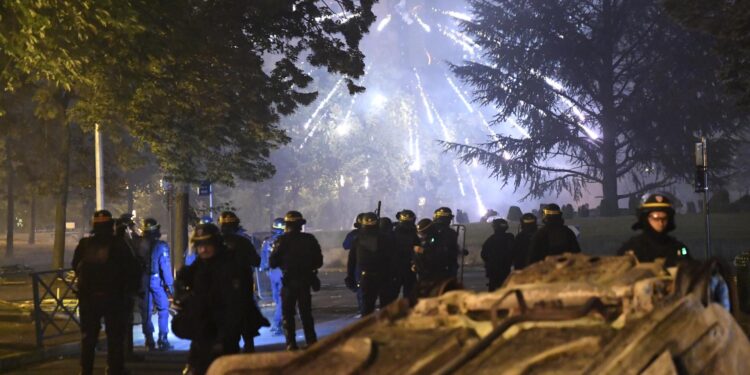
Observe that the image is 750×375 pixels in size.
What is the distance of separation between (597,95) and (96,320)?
4007 cm

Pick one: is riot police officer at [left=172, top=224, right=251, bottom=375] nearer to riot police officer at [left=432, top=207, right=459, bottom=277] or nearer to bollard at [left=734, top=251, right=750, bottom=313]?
riot police officer at [left=432, top=207, right=459, bottom=277]

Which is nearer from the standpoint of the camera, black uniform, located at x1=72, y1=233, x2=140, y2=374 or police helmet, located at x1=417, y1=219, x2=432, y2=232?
black uniform, located at x1=72, y1=233, x2=140, y2=374

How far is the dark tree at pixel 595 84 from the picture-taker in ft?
141

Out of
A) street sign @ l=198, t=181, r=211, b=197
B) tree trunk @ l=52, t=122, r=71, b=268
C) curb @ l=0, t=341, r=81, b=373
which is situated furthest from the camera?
tree trunk @ l=52, t=122, r=71, b=268

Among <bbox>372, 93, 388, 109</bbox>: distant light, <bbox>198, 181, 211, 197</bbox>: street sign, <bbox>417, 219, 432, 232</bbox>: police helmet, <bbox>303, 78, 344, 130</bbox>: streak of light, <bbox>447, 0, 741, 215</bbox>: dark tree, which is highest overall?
<bbox>372, 93, 388, 109</bbox>: distant light

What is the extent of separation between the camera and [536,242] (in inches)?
389

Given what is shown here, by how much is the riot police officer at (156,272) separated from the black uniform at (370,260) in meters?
2.47

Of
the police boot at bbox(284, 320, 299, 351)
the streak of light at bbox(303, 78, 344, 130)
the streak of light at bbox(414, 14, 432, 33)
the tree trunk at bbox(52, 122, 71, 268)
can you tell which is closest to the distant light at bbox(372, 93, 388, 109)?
the streak of light at bbox(414, 14, 432, 33)

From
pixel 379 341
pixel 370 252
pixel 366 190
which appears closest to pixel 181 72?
pixel 370 252

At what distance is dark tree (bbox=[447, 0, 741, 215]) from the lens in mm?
43031

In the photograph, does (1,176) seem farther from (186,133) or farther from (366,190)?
(366,190)

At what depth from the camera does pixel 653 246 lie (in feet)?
20.7

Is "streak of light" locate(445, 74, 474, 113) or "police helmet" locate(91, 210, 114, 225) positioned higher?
"streak of light" locate(445, 74, 474, 113)

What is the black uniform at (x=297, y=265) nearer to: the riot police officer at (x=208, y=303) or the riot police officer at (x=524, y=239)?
the riot police officer at (x=524, y=239)
